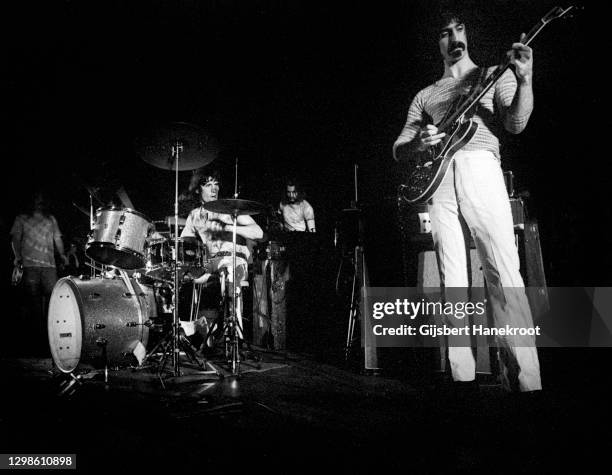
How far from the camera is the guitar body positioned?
9.58 feet

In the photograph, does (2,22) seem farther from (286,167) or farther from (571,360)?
(571,360)

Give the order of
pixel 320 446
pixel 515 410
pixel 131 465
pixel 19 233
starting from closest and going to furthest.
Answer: pixel 131 465, pixel 320 446, pixel 515 410, pixel 19 233

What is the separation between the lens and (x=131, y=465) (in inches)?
68.3

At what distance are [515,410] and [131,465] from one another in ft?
6.66

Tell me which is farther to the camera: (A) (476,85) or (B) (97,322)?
(B) (97,322)

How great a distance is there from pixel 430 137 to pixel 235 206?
1871 millimetres

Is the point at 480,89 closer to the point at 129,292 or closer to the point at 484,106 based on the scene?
the point at 484,106

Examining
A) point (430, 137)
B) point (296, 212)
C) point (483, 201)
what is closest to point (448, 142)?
point (430, 137)

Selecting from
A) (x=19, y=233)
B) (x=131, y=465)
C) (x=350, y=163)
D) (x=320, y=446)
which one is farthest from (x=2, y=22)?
(x=320, y=446)

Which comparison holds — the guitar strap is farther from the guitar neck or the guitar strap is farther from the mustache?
the mustache

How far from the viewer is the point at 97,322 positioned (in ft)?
12.6

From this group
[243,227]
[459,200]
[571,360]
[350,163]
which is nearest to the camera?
[459,200]

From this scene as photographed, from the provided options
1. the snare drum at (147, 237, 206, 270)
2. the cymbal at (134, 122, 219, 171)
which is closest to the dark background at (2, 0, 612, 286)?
the cymbal at (134, 122, 219, 171)

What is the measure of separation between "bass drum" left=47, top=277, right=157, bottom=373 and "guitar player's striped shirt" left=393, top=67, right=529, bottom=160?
3.06m
